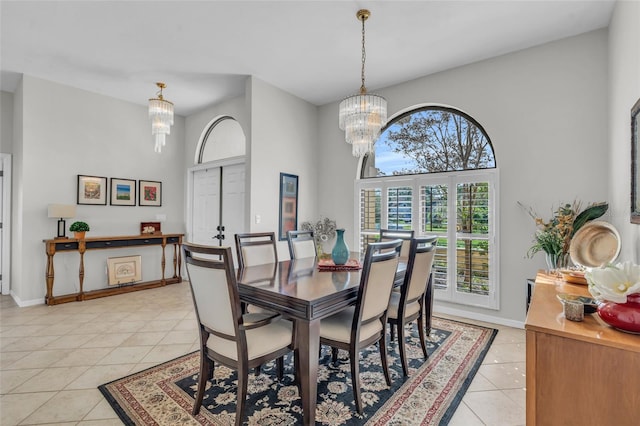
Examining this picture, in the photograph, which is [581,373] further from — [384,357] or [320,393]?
[320,393]

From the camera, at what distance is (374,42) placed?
10.6 feet

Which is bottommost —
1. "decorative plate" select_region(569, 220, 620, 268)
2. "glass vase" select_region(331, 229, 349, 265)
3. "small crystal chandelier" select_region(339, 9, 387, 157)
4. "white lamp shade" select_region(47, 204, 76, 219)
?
"glass vase" select_region(331, 229, 349, 265)

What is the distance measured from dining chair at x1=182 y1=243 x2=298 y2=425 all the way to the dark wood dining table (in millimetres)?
150

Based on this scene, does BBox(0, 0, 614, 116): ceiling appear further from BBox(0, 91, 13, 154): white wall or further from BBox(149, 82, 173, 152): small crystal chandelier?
BBox(149, 82, 173, 152): small crystal chandelier

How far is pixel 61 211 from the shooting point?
4.07 m

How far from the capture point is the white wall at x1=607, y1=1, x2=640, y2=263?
2020mm

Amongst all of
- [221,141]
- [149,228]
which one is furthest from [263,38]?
[149,228]

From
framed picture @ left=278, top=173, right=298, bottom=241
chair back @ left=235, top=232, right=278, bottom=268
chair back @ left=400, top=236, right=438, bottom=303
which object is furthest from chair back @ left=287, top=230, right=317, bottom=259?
chair back @ left=400, top=236, right=438, bottom=303

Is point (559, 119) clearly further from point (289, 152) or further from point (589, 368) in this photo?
point (289, 152)

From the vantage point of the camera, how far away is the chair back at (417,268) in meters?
2.33

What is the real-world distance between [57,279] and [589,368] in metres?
5.67

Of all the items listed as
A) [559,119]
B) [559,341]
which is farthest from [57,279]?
[559,119]

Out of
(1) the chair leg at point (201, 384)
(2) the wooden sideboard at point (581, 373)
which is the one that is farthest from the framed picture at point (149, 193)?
(2) the wooden sideboard at point (581, 373)

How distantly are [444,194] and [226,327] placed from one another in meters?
3.16
